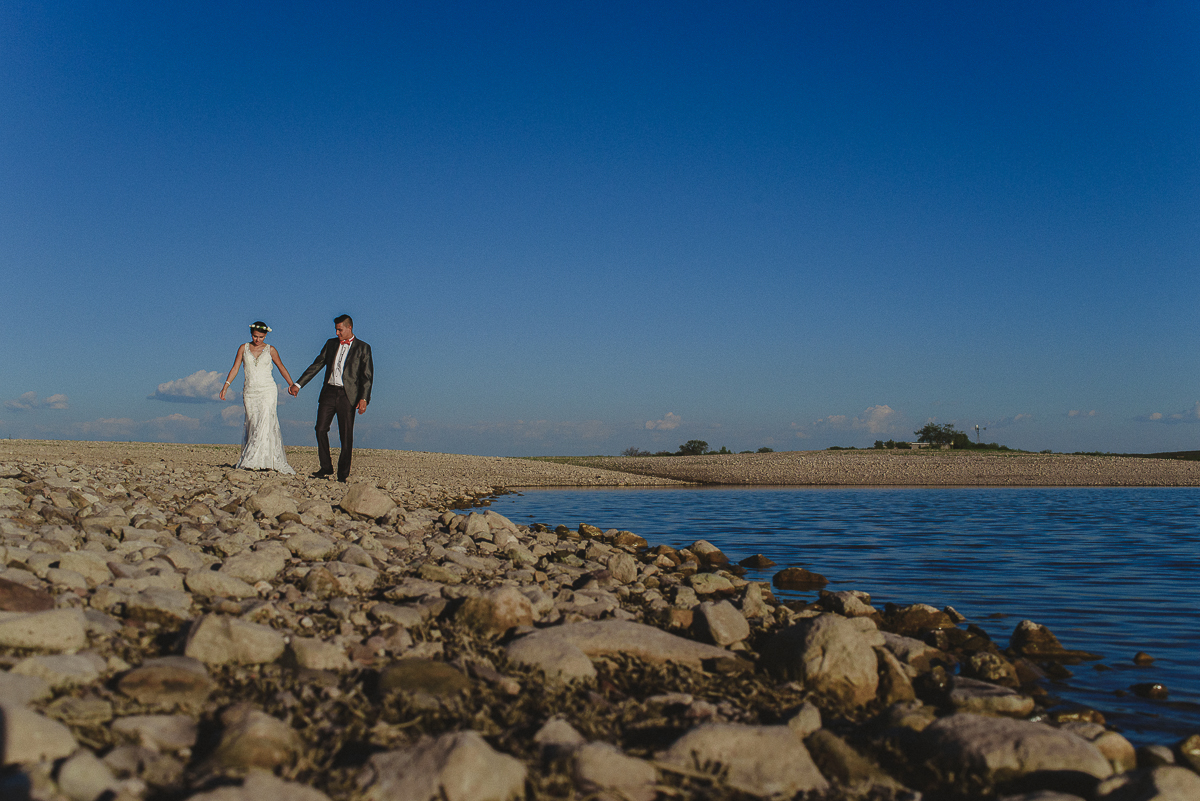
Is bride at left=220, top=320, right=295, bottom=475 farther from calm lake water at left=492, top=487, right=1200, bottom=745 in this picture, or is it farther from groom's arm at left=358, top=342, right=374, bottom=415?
calm lake water at left=492, top=487, right=1200, bottom=745

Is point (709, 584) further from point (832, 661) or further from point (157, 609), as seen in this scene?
point (157, 609)

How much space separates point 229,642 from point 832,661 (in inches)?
115

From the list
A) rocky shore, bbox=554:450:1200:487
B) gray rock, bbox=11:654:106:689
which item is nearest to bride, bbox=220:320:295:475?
gray rock, bbox=11:654:106:689

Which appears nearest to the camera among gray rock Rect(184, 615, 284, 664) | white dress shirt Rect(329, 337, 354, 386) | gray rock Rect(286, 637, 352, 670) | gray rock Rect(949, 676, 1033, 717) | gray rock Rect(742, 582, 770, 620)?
gray rock Rect(184, 615, 284, 664)

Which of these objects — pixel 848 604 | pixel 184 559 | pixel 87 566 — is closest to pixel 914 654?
pixel 848 604

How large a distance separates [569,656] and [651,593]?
6.88ft

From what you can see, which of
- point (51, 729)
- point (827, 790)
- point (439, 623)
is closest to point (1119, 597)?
point (827, 790)

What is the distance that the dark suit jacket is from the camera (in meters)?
11.8

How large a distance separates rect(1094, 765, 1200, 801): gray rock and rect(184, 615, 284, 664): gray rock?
11.4ft

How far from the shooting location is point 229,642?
3.41 metres

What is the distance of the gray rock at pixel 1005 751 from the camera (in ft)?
9.67

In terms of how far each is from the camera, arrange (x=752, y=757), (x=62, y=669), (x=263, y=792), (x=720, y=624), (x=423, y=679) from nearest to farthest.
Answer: (x=263, y=792) < (x=752, y=757) < (x=62, y=669) < (x=423, y=679) < (x=720, y=624)

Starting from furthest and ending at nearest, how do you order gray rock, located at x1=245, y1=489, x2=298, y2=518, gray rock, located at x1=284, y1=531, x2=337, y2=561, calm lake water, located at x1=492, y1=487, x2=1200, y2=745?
gray rock, located at x1=245, y1=489, x2=298, y2=518, gray rock, located at x1=284, y1=531, x2=337, y2=561, calm lake water, located at x1=492, y1=487, x2=1200, y2=745

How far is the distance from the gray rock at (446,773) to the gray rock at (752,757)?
650mm
